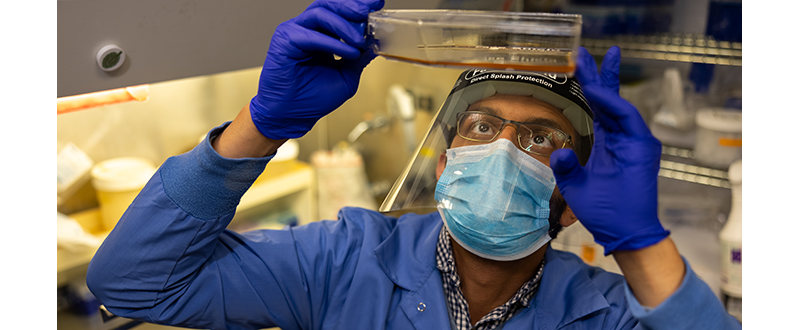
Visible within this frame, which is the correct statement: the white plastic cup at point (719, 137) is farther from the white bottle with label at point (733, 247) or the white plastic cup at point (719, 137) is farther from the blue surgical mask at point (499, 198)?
the blue surgical mask at point (499, 198)

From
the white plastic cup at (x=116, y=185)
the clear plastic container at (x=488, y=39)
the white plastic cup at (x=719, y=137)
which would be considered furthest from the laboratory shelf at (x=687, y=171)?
the white plastic cup at (x=116, y=185)

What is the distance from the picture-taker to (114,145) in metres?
1.75

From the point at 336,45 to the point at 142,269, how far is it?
1.85 ft

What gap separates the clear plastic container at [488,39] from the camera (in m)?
0.73

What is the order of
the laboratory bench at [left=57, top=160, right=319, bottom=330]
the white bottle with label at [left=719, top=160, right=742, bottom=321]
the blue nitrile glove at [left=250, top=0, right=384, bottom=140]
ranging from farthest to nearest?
1. the white bottle with label at [left=719, top=160, right=742, bottom=321]
2. the laboratory bench at [left=57, top=160, right=319, bottom=330]
3. the blue nitrile glove at [left=250, top=0, right=384, bottom=140]

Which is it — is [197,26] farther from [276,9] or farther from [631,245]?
[631,245]

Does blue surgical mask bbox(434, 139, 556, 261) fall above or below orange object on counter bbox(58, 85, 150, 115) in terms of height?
below

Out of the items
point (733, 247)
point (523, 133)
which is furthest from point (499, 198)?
point (733, 247)

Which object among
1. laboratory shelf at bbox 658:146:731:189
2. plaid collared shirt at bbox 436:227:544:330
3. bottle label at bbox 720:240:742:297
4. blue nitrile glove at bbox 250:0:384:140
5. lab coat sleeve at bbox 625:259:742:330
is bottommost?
bottle label at bbox 720:240:742:297

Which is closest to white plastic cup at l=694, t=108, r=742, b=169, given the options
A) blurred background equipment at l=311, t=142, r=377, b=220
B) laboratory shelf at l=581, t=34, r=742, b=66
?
laboratory shelf at l=581, t=34, r=742, b=66

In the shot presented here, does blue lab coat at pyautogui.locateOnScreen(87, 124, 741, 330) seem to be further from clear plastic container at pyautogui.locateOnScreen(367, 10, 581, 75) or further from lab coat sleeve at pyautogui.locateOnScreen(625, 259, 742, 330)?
clear plastic container at pyautogui.locateOnScreen(367, 10, 581, 75)

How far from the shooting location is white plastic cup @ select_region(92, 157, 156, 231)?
1.51 m

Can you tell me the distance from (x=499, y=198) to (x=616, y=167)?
23 cm

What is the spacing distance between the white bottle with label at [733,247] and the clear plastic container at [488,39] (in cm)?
114
